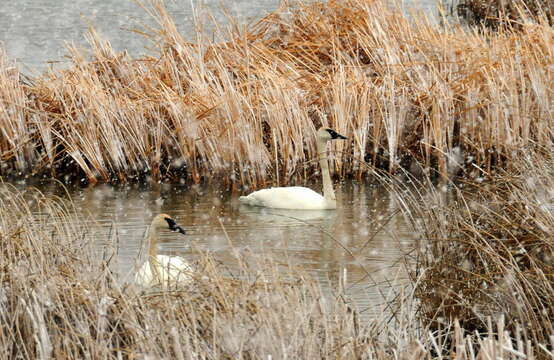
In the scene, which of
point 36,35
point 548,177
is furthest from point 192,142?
point 36,35

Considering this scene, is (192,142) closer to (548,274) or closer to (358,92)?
(358,92)

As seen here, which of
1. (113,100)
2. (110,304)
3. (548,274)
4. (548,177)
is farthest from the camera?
(113,100)

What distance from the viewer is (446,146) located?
41.4ft

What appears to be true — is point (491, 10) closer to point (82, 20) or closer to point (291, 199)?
point (82, 20)

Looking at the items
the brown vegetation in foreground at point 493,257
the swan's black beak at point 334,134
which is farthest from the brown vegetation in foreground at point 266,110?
the brown vegetation in foreground at point 493,257

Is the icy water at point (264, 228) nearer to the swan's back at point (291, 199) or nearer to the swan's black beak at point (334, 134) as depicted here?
the swan's back at point (291, 199)

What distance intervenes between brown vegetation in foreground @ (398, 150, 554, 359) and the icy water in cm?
92

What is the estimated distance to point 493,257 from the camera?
212 inches

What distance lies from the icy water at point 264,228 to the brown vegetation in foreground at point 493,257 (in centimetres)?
92

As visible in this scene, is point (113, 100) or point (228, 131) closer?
point (228, 131)

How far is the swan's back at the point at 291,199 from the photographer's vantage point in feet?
35.9

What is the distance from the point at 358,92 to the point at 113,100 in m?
2.66

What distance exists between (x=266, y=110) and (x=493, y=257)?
723 centimetres

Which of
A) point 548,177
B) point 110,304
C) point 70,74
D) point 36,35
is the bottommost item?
point 110,304
